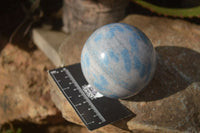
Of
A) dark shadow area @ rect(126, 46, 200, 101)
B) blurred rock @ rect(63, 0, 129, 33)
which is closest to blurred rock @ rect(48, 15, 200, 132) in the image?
dark shadow area @ rect(126, 46, 200, 101)

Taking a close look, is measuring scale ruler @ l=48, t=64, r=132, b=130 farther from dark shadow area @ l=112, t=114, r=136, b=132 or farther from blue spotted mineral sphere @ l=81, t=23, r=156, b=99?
blue spotted mineral sphere @ l=81, t=23, r=156, b=99

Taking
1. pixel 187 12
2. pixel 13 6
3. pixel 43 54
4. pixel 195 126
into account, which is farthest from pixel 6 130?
pixel 187 12

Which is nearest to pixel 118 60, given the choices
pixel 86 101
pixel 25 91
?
pixel 86 101

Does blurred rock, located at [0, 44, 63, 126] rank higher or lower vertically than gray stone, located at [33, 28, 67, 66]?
lower

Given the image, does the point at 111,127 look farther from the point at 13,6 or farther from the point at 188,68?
the point at 13,6

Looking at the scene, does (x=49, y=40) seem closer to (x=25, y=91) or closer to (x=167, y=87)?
(x=25, y=91)

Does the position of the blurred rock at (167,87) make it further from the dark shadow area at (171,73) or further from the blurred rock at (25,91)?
the blurred rock at (25,91)
